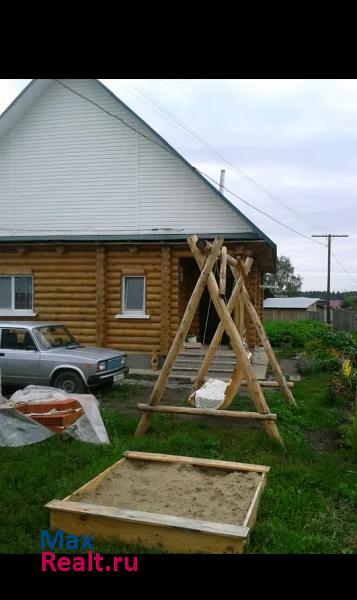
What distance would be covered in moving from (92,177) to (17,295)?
4032mm

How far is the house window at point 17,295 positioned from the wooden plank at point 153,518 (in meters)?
11.3

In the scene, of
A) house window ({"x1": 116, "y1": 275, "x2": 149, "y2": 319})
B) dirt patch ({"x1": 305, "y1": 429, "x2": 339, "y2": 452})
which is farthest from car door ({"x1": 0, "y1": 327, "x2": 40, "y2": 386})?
dirt patch ({"x1": 305, "y1": 429, "x2": 339, "y2": 452})

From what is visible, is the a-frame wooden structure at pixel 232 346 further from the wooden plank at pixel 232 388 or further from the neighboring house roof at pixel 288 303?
the neighboring house roof at pixel 288 303

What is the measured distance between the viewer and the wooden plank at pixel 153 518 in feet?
13.0

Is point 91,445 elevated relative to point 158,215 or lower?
lower

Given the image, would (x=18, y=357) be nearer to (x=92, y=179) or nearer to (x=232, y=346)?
(x=232, y=346)

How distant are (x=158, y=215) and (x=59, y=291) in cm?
350

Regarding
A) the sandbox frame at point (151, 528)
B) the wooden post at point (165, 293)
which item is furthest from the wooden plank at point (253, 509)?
the wooden post at point (165, 293)

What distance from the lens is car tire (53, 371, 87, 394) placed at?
1004cm

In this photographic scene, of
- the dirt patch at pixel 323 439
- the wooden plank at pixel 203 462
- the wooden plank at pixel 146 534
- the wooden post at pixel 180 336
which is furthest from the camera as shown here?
the wooden post at pixel 180 336

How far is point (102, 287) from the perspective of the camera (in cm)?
1445
